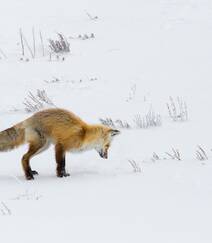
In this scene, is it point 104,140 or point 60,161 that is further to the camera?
point 104,140

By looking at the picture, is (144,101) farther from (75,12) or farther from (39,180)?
(75,12)

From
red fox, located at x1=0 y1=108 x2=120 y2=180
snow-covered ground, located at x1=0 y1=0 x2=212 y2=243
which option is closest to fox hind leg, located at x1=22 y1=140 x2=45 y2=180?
red fox, located at x1=0 y1=108 x2=120 y2=180

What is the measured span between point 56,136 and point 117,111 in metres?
2.62

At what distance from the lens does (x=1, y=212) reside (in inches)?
259

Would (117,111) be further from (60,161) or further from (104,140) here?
(60,161)

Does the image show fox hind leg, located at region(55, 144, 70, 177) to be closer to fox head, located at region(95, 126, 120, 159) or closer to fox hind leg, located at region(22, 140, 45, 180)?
fox hind leg, located at region(22, 140, 45, 180)

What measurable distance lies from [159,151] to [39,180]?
1.72m

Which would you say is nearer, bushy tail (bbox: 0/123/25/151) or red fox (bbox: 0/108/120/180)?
red fox (bbox: 0/108/120/180)

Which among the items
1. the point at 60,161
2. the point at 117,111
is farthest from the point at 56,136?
the point at 117,111

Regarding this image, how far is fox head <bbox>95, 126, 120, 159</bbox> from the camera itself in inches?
329

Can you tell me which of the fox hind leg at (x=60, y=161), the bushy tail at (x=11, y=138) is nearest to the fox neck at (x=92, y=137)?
the fox hind leg at (x=60, y=161)

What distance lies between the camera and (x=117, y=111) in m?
10.7

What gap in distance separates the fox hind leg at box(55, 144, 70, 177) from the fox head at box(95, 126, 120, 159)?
1.59 ft

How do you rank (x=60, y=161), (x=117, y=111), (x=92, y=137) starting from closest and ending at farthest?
(x=60, y=161) < (x=92, y=137) < (x=117, y=111)
